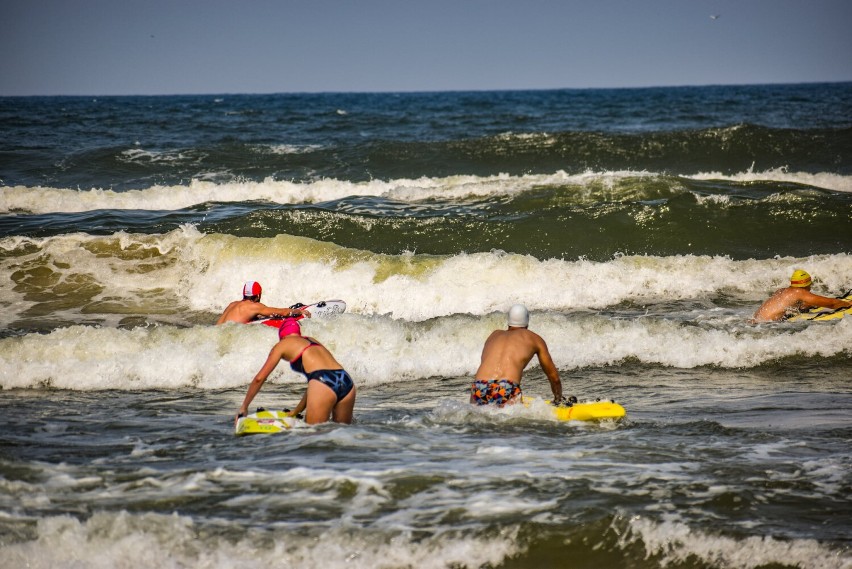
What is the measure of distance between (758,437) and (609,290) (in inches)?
292

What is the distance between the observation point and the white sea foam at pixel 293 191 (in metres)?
20.2

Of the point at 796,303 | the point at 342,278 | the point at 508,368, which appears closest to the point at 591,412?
the point at 508,368

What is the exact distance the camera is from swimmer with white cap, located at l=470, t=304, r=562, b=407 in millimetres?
8102

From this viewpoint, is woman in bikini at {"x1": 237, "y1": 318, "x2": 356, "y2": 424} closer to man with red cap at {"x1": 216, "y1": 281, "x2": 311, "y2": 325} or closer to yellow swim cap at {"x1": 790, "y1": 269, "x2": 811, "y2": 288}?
man with red cap at {"x1": 216, "y1": 281, "x2": 311, "y2": 325}

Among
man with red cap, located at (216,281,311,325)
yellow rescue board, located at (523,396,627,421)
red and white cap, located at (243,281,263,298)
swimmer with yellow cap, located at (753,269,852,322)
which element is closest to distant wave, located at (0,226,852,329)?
swimmer with yellow cap, located at (753,269,852,322)

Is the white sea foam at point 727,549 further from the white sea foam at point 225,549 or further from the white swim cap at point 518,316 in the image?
the white swim cap at point 518,316

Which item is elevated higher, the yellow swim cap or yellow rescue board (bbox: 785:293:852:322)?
the yellow swim cap

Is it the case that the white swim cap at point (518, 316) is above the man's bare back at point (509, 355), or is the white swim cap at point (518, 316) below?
above

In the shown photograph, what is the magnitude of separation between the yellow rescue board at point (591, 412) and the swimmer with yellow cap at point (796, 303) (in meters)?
5.03

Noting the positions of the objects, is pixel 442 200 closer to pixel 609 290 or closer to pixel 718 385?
pixel 609 290

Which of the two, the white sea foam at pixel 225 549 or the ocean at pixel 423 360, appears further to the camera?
the ocean at pixel 423 360

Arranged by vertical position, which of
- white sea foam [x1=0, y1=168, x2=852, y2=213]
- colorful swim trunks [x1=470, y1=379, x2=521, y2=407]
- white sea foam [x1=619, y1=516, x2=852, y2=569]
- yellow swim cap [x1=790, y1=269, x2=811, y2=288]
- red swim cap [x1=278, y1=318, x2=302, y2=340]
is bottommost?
white sea foam [x1=619, y1=516, x2=852, y2=569]

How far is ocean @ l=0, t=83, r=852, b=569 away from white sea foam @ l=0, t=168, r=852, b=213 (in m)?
0.10

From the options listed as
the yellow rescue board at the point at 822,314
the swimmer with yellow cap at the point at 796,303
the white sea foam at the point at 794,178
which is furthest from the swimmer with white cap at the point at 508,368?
the white sea foam at the point at 794,178
